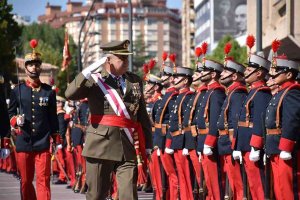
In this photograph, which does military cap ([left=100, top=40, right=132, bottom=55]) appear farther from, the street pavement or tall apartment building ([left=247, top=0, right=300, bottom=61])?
tall apartment building ([left=247, top=0, right=300, bottom=61])

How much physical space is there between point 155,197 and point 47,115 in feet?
9.27

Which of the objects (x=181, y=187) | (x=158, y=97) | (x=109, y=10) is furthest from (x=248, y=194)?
(x=109, y=10)

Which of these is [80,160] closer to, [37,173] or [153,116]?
[153,116]

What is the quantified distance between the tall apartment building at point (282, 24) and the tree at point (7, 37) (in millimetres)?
23429

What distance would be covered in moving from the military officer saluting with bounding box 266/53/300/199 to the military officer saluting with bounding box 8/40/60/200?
3679 millimetres

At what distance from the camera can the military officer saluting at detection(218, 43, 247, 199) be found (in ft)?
43.5

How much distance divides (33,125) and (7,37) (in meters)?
43.4

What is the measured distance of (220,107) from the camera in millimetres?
14016

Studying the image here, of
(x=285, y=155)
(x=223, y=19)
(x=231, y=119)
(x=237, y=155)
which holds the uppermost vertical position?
(x=223, y=19)

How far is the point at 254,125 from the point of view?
1259cm

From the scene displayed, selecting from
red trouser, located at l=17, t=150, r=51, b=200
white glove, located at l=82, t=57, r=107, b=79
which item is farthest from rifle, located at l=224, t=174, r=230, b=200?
white glove, located at l=82, t=57, r=107, b=79

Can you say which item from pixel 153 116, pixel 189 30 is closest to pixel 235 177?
pixel 153 116

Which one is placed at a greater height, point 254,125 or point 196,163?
point 254,125

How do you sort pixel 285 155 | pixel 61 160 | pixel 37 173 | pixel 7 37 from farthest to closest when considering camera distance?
pixel 7 37 → pixel 61 160 → pixel 37 173 → pixel 285 155
